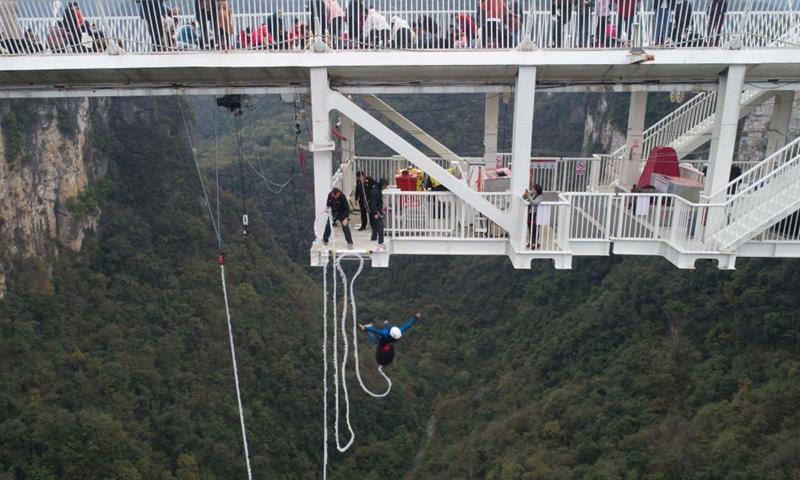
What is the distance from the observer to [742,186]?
520 inches

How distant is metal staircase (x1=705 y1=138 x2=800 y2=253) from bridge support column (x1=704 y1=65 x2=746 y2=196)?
1.04 feet

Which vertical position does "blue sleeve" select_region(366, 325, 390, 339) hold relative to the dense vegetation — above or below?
above

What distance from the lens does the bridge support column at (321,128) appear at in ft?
40.5

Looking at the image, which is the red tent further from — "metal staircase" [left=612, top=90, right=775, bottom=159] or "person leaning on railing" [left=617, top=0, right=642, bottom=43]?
"person leaning on railing" [left=617, top=0, right=642, bottom=43]

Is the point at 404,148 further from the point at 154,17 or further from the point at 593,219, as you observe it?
the point at 154,17

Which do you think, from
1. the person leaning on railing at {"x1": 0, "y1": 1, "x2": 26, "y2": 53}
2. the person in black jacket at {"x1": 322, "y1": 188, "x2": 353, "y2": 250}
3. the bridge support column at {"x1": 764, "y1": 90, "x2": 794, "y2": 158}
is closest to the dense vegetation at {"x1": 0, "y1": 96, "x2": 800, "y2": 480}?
the bridge support column at {"x1": 764, "y1": 90, "x2": 794, "y2": 158}

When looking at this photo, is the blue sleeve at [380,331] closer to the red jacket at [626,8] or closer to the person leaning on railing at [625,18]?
the person leaning on railing at [625,18]

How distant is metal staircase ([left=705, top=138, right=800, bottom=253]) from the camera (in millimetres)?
12375

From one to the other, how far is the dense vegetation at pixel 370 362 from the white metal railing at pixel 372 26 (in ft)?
33.4

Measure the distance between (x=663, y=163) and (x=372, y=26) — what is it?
22.4 ft

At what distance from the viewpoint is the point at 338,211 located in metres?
12.8

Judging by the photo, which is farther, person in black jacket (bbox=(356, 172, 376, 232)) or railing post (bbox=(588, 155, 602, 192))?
railing post (bbox=(588, 155, 602, 192))

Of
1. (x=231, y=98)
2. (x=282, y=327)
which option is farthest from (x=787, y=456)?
(x=282, y=327)

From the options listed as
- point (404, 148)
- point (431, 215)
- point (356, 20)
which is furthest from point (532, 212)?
point (356, 20)
